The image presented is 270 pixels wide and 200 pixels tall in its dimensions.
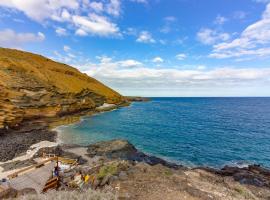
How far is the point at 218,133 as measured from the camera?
167ft

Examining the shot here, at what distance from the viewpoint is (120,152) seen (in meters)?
32.7

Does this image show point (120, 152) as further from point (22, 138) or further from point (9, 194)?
point (22, 138)

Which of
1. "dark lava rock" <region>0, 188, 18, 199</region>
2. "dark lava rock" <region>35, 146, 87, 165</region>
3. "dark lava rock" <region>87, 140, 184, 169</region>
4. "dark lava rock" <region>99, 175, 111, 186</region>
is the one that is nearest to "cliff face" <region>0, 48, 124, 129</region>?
"dark lava rock" <region>35, 146, 87, 165</region>

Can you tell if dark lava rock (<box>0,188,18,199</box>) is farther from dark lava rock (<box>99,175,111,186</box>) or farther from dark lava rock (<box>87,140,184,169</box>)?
dark lava rock (<box>87,140,184,169</box>)

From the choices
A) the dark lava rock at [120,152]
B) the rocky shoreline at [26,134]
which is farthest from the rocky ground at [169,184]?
the dark lava rock at [120,152]

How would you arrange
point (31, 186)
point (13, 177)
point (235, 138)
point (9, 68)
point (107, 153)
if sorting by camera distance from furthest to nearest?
point (9, 68) → point (235, 138) → point (107, 153) → point (13, 177) → point (31, 186)

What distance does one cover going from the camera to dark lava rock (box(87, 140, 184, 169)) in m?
30.5

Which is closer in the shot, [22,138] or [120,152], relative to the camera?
[120,152]

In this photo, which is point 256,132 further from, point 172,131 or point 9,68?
point 9,68

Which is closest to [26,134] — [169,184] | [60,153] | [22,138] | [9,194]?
[22,138]

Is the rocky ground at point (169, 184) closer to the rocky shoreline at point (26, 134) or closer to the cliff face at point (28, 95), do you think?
the rocky shoreline at point (26, 134)

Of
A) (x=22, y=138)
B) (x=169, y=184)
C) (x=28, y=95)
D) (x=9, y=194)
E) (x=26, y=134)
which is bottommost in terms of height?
(x=22, y=138)

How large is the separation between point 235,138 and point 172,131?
48.4 feet

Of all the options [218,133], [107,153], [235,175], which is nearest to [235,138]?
[218,133]
